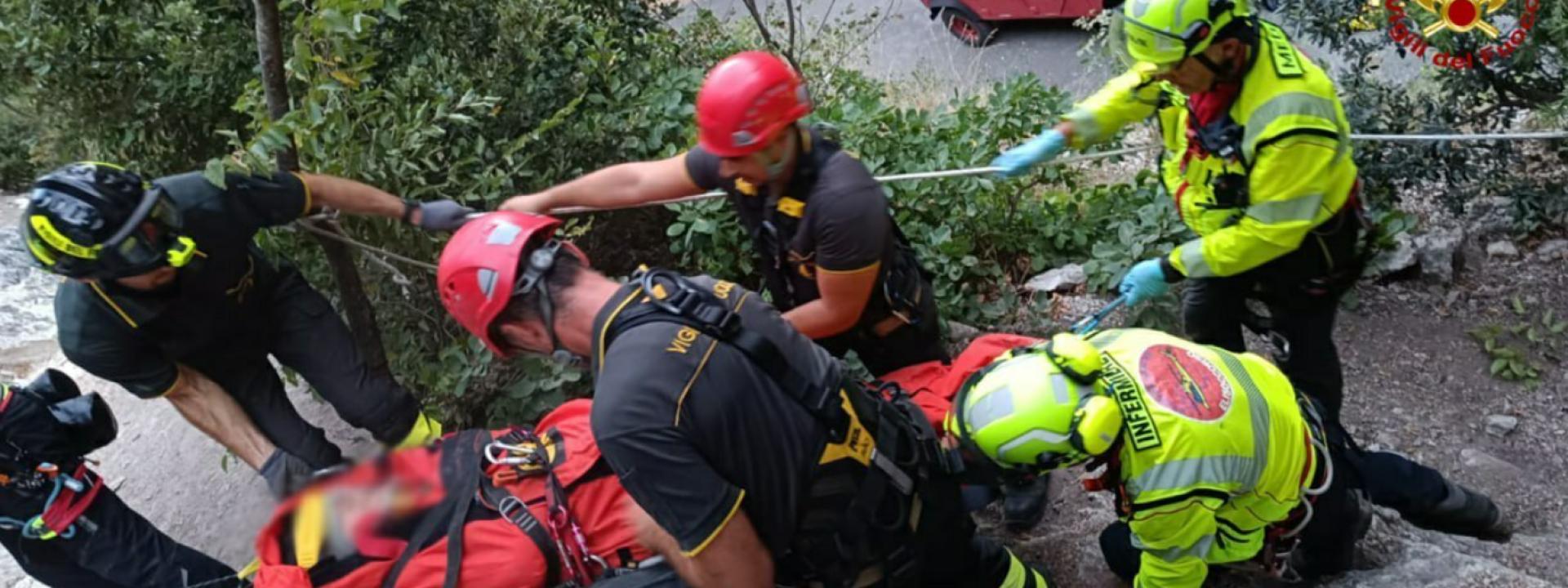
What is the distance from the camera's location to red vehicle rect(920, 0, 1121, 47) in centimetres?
1080

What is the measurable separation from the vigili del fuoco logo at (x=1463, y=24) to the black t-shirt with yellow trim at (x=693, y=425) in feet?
12.5

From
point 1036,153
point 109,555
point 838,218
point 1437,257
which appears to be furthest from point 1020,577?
point 1437,257

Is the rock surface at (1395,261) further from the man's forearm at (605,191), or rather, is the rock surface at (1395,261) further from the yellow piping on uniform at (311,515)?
the yellow piping on uniform at (311,515)

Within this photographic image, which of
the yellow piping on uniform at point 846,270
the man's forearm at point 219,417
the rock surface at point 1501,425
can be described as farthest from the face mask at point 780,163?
the rock surface at point 1501,425

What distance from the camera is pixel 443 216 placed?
326 cm

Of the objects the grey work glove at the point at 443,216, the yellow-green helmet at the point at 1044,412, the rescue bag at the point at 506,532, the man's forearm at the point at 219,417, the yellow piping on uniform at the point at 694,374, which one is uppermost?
the yellow piping on uniform at the point at 694,374

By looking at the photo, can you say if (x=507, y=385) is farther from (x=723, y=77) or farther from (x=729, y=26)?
(x=729, y=26)

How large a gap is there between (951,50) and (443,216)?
8.59 meters

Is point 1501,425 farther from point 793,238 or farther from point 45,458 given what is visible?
point 45,458

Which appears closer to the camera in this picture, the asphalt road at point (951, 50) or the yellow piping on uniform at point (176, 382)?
the yellow piping on uniform at point (176, 382)

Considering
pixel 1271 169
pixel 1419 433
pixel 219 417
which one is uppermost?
pixel 1271 169

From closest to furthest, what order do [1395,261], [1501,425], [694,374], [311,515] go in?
[311,515]
[694,374]
[1501,425]
[1395,261]

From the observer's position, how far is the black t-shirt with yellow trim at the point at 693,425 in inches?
79.5

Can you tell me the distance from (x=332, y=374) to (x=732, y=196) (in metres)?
1.52
